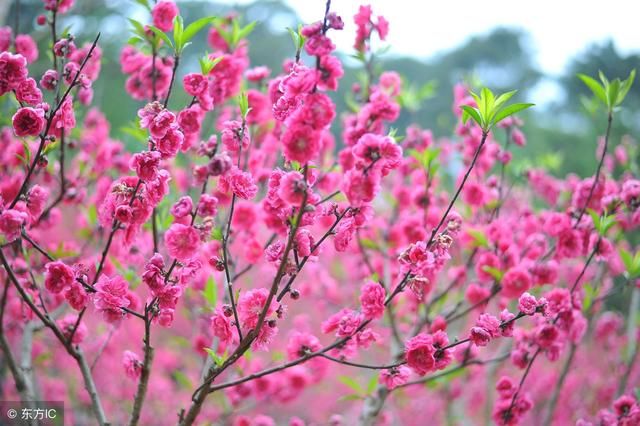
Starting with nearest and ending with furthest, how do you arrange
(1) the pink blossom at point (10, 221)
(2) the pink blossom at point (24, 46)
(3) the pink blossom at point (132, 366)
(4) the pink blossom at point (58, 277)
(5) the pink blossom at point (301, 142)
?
(5) the pink blossom at point (301, 142), (1) the pink blossom at point (10, 221), (4) the pink blossom at point (58, 277), (3) the pink blossom at point (132, 366), (2) the pink blossom at point (24, 46)

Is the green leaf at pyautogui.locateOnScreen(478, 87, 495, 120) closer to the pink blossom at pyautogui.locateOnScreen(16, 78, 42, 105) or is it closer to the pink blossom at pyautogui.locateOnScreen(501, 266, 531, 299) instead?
the pink blossom at pyautogui.locateOnScreen(501, 266, 531, 299)

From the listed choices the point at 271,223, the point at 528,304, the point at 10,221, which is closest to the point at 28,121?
the point at 10,221

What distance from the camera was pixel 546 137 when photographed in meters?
13.5

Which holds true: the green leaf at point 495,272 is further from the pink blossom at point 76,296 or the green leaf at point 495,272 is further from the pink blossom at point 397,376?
the pink blossom at point 76,296

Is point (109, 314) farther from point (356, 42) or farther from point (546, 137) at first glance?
point (546, 137)

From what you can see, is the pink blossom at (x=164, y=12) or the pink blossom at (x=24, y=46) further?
the pink blossom at (x=24, y=46)

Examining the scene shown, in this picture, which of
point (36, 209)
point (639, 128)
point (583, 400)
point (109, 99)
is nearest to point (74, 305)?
point (36, 209)

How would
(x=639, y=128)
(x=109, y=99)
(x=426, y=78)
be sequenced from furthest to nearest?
1. (x=426, y=78)
2. (x=109, y=99)
3. (x=639, y=128)

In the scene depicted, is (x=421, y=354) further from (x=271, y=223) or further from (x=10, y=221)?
(x=10, y=221)

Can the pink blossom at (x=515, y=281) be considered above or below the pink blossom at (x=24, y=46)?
below

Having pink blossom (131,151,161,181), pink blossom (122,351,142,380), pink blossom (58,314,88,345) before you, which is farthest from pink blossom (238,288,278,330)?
pink blossom (58,314,88,345)

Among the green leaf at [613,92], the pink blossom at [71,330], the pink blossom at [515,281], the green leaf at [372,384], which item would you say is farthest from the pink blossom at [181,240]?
the green leaf at [613,92]

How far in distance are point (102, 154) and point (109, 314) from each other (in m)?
1.69

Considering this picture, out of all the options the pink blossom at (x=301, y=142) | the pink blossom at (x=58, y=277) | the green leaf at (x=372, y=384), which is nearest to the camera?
the pink blossom at (x=301, y=142)
